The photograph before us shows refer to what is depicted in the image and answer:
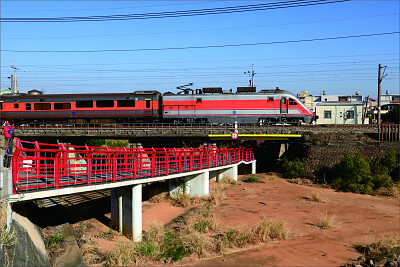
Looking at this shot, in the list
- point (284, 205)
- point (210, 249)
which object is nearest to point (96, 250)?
point (210, 249)

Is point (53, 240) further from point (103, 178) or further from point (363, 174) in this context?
point (363, 174)

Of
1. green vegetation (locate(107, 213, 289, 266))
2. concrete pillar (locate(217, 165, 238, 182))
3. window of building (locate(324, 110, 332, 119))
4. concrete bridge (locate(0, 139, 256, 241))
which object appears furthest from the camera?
window of building (locate(324, 110, 332, 119))

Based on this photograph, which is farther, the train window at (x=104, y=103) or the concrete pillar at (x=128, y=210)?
the train window at (x=104, y=103)

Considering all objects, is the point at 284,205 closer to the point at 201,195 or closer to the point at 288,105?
the point at 201,195

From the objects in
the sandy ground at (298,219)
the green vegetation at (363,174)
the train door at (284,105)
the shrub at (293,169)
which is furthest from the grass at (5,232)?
the train door at (284,105)

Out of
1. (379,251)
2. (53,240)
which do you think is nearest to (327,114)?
(379,251)

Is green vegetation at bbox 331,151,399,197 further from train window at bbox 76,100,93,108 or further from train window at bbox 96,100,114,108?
train window at bbox 76,100,93,108

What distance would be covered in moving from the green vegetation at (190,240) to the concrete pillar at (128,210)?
56 cm

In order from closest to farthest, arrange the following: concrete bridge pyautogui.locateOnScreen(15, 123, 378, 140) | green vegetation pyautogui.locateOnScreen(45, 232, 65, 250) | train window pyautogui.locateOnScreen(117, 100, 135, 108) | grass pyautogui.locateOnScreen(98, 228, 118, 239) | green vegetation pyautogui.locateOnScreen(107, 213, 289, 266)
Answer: green vegetation pyautogui.locateOnScreen(45, 232, 65, 250), green vegetation pyautogui.locateOnScreen(107, 213, 289, 266), grass pyautogui.locateOnScreen(98, 228, 118, 239), concrete bridge pyautogui.locateOnScreen(15, 123, 378, 140), train window pyautogui.locateOnScreen(117, 100, 135, 108)

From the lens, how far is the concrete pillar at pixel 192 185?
20.0 metres

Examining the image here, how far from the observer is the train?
105ft

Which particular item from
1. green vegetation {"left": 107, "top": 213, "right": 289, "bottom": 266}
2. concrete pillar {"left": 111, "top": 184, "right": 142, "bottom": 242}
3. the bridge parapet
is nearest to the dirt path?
green vegetation {"left": 107, "top": 213, "right": 289, "bottom": 266}

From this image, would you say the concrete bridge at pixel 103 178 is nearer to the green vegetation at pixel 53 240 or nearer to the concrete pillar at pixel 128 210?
the concrete pillar at pixel 128 210

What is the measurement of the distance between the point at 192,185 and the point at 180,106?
13.9 meters
